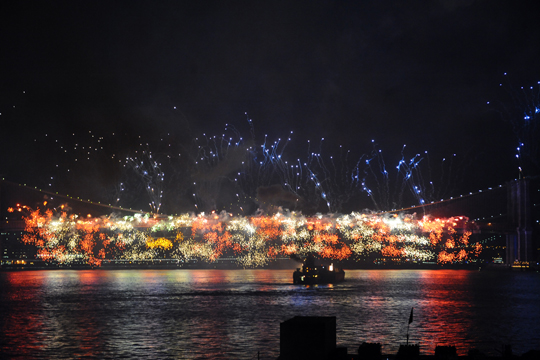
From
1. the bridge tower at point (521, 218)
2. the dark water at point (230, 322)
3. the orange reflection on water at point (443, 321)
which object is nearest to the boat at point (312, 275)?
the dark water at point (230, 322)

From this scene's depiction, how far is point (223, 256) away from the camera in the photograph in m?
166

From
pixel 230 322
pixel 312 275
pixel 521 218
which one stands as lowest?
pixel 312 275

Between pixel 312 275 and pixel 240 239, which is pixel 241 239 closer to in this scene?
pixel 240 239

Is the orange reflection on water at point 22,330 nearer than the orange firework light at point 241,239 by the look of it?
Yes

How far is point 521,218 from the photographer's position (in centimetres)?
12625

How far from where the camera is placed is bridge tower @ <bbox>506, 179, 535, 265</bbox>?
125000 millimetres

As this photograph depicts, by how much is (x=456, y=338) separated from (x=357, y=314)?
1281 cm

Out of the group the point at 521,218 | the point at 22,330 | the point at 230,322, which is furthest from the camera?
the point at 521,218

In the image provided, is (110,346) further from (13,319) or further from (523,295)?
(523,295)

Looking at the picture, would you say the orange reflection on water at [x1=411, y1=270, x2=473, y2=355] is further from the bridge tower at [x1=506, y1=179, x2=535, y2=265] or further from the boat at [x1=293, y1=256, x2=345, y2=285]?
the bridge tower at [x1=506, y1=179, x2=535, y2=265]

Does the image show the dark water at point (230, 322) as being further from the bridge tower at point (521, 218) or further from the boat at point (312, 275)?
the bridge tower at point (521, 218)

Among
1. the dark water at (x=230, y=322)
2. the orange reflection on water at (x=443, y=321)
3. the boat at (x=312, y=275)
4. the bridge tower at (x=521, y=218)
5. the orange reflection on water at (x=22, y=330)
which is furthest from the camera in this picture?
the bridge tower at (x=521, y=218)

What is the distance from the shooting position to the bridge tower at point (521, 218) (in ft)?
410

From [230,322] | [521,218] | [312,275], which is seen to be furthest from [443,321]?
[521,218]
